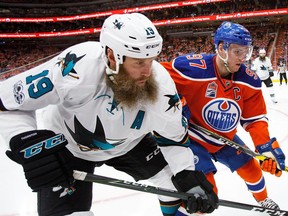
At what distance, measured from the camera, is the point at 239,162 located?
218cm

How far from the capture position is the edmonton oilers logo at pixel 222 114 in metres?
2.06

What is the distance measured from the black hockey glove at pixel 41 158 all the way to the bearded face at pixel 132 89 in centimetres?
34

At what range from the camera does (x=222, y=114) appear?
2.08 metres

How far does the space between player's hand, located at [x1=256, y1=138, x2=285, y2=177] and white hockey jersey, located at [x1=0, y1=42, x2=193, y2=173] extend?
0.68 metres

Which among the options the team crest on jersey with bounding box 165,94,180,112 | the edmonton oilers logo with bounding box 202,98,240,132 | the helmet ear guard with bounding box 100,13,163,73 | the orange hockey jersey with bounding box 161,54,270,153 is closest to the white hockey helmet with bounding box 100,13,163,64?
the helmet ear guard with bounding box 100,13,163,73

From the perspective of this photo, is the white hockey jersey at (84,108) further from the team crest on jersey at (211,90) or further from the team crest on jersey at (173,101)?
the team crest on jersey at (211,90)

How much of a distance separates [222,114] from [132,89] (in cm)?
87

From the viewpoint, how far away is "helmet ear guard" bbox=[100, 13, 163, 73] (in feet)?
4.48

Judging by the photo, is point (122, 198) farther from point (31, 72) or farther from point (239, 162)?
point (31, 72)

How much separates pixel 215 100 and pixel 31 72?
1.17 meters

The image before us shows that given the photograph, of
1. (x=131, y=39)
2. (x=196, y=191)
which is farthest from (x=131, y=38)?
(x=196, y=191)

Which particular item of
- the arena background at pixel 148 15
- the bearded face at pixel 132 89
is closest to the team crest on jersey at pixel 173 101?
the bearded face at pixel 132 89

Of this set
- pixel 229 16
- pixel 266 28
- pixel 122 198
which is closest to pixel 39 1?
pixel 229 16

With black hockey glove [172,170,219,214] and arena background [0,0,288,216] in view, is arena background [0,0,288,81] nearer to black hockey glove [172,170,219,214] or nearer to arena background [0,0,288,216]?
arena background [0,0,288,216]
